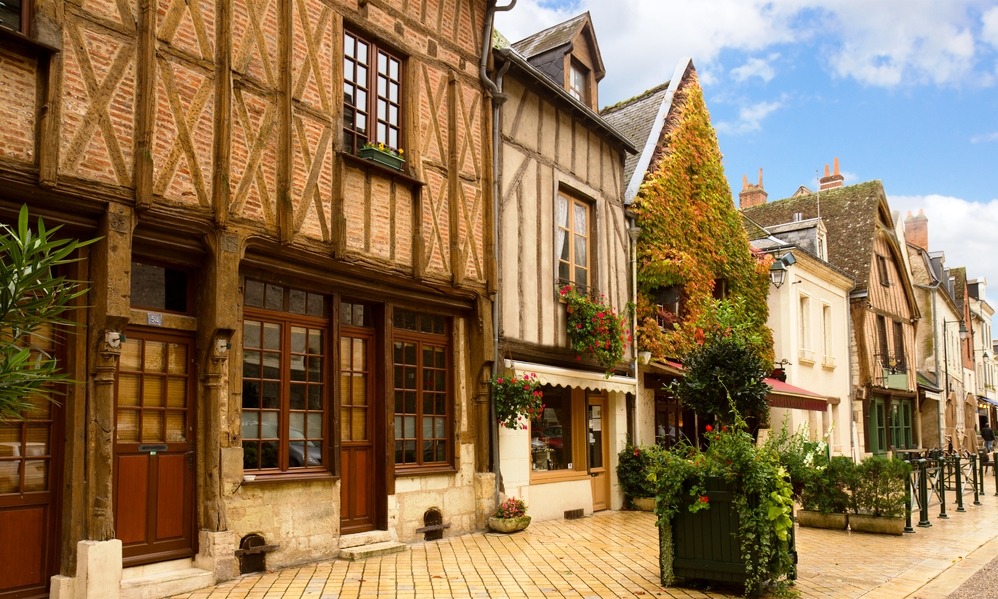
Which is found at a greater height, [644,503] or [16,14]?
[16,14]

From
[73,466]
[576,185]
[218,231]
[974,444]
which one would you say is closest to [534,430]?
[576,185]

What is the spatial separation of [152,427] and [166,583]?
46.6 inches

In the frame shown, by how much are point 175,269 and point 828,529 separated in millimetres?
8250

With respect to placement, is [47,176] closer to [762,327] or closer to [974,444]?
[762,327]

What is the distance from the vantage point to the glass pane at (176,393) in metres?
6.72

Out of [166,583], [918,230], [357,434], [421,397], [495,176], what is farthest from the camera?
[918,230]

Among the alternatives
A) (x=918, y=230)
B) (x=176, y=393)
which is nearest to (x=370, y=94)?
(x=176, y=393)

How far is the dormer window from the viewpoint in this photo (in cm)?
1279

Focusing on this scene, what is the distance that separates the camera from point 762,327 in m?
16.5

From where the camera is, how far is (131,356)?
21.3 feet

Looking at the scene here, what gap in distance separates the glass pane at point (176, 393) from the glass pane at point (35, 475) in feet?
3.47

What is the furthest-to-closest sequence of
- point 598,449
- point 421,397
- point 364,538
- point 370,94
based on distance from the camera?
point 598,449 → point 421,397 → point 370,94 → point 364,538

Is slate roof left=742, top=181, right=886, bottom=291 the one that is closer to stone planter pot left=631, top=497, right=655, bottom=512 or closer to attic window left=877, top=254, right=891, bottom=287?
attic window left=877, top=254, right=891, bottom=287

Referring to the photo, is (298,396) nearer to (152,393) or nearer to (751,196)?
(152,393)
